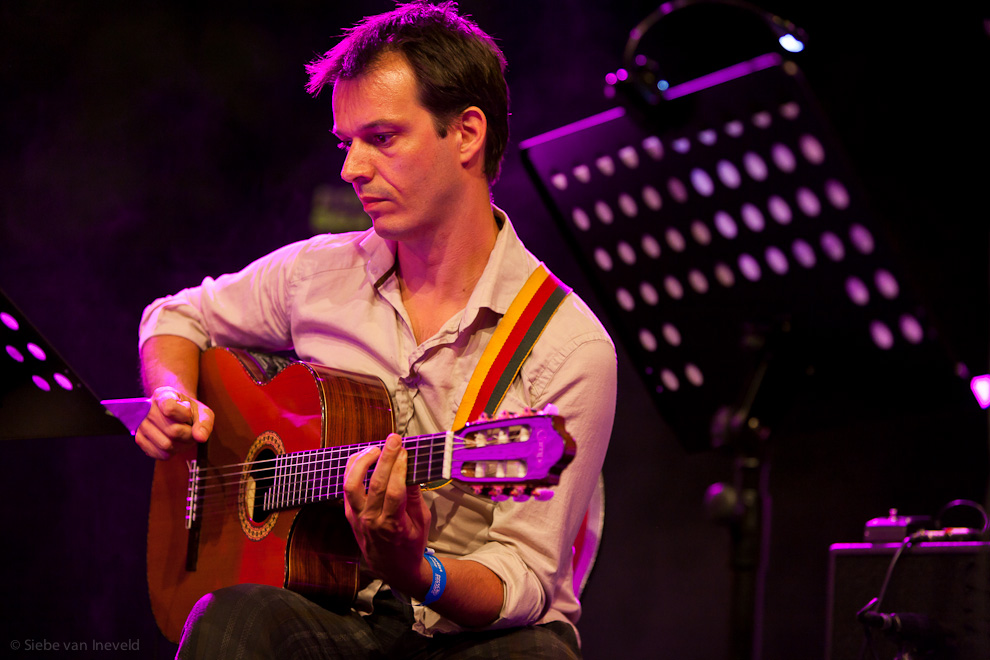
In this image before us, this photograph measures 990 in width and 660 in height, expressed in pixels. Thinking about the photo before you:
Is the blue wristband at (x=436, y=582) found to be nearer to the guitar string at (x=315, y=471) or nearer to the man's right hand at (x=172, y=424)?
the guitar string at (x=315, y=471)

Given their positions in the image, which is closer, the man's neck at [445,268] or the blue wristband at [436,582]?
the blue wristband at [436,582]

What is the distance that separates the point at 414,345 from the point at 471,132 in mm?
572

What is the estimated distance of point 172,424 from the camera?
2.08m

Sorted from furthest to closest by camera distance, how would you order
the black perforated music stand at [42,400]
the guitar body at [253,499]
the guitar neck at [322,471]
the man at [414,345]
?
the black perforated music stand at [42,400]
the guitar body at [253,499]
the man at [414,345]
the guitar neck at [322,471]

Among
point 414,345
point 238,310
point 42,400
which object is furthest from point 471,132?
point 42,400

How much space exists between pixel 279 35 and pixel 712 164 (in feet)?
8.50

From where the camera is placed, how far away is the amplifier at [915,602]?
1940 mm

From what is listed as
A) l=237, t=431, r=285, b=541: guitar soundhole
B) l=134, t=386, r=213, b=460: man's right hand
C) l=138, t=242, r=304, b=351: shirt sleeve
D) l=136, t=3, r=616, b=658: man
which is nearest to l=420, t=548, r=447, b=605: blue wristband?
l=136, t=3, r=616, b=658: man

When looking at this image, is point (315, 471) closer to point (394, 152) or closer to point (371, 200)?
point (371, 200)

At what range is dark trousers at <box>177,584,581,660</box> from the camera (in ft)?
5.42

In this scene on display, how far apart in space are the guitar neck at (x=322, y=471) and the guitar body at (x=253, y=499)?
0.04 meters

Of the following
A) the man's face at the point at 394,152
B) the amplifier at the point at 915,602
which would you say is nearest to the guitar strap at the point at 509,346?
the man's face at the point at 394,152

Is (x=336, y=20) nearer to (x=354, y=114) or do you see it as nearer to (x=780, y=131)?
(x=354, y=114)

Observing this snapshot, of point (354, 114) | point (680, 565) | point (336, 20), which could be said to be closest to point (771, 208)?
point (354, 114)
